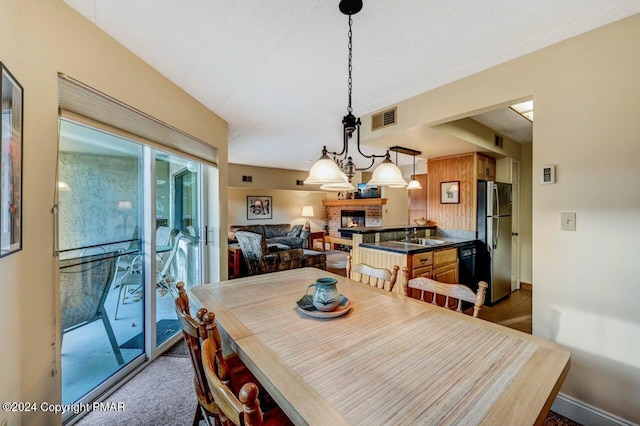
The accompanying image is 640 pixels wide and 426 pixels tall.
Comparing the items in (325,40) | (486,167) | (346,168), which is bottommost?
(346,168)

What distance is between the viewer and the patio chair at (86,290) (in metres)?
1.65

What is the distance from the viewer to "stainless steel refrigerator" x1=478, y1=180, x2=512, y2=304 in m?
3.47

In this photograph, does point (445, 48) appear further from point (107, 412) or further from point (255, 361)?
point (107, 412)

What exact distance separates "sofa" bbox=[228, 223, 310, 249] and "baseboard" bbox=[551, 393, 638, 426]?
226 inches

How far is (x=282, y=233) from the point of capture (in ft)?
26.5

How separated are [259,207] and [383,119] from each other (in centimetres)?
→ 578

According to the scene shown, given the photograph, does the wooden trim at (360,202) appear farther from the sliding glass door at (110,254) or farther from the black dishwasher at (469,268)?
the sliding glass door at (110,254)

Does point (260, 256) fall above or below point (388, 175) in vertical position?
below

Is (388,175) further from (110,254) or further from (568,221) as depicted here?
(110,254)

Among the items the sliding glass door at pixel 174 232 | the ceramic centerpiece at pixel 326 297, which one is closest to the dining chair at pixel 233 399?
the ceramic centerpiece at pixel 326 297

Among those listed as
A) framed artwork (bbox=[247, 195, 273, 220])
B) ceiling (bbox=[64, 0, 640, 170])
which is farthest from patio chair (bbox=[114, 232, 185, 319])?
framed artwork (bbox=[247, 195, 273, 220])

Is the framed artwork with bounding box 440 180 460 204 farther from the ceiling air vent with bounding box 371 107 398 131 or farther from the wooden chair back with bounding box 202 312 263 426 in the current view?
the wooden chair back with bounding box 202 312 263 426

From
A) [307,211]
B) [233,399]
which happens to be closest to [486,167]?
[233,399]

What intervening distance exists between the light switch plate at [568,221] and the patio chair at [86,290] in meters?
3.08
